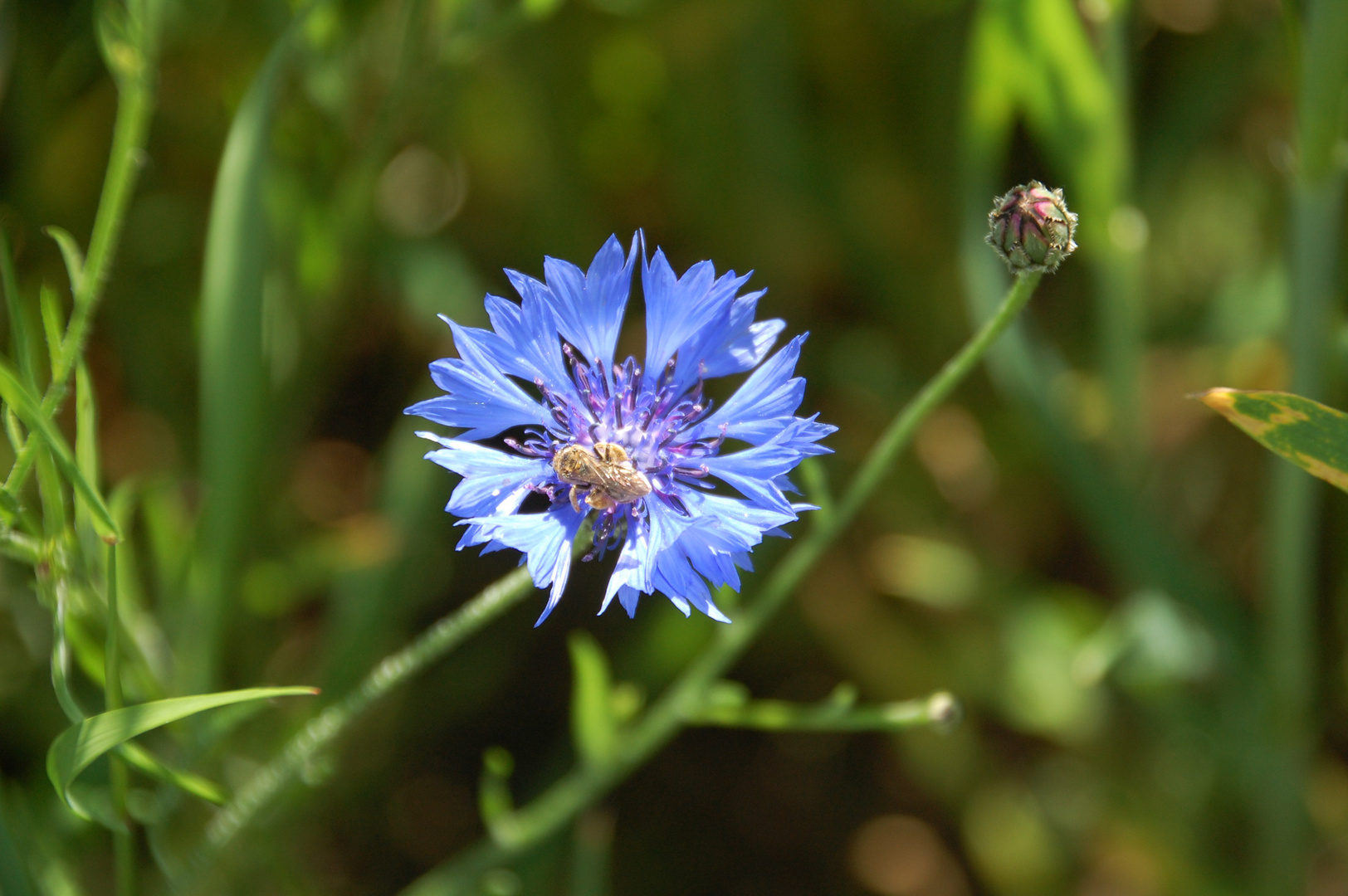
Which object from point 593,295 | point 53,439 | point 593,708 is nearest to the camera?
point 53,439

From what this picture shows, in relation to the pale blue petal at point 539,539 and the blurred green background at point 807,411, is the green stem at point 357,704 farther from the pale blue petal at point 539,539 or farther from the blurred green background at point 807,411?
the blurred green background at point 807,411

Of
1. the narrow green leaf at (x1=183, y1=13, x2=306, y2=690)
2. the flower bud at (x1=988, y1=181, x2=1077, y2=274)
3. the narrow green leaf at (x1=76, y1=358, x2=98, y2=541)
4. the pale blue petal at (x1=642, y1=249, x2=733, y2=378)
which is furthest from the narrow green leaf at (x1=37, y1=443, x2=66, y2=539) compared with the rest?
the flower bud at (x1=988, y1=181, x2=1077, y2=274)

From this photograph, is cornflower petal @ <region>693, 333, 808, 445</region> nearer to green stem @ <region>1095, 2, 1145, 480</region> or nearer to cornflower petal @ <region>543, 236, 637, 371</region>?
cornflower petal @ <region>543, 236, 637, 371</region>

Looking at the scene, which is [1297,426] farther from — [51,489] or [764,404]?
[51,489]

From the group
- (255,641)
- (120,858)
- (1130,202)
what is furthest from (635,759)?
(1130,202)

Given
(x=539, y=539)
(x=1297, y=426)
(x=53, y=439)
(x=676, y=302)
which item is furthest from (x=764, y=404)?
(x=53, y=439)

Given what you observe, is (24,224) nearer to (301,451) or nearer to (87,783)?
(301,451)

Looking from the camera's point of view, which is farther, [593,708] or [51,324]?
[593,708]
